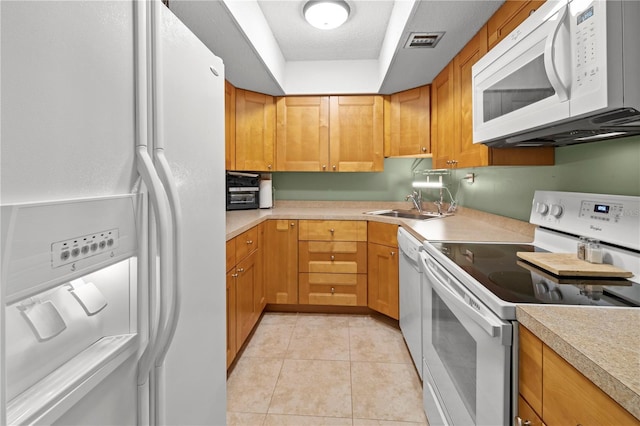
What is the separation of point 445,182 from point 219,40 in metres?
2.25

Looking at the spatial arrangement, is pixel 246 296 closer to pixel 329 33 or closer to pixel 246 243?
pixel 246 243

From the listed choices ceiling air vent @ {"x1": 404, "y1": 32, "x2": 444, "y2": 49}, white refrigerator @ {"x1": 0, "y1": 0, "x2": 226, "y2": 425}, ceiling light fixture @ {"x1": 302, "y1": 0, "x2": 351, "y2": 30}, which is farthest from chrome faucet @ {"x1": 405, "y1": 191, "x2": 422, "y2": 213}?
white refrigerator @ {"x1": 0, "y1": 0, "x2": 226, "y2": 425}

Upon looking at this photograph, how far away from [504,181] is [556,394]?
65.6 inches

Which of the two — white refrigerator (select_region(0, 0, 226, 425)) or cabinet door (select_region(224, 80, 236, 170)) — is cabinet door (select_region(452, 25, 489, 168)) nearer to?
white refrigerator (select_region(0, 0, 226, 425))

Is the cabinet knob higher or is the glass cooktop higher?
the glass cooktop

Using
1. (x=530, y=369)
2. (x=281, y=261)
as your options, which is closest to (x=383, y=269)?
(x=281, y=261)

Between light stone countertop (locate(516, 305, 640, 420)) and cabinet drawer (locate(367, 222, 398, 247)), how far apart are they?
1754 millimetres

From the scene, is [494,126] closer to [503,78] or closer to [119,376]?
[503,78]

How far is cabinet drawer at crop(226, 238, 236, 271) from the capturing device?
6.13 feet

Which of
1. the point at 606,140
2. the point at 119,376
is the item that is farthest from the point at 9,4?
the point at 606,140

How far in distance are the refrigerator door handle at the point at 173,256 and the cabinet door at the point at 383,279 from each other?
77.4 inches

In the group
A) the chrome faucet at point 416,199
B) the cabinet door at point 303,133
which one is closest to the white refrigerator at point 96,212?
the cabinet door at point 303,133

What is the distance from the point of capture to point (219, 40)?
1951 mm

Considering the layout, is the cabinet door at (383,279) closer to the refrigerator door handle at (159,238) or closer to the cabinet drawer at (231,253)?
the cabinet drawer at (231,253)
